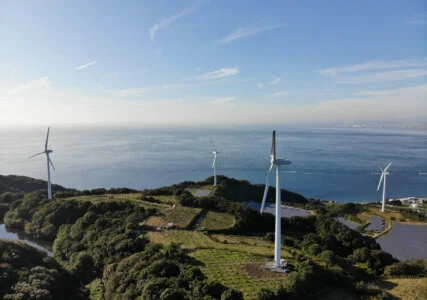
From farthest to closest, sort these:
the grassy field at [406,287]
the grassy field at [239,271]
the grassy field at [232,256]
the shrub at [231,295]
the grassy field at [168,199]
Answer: the grassy field at [168,199] < the grassy field at [232,256] < the grassy field at [239,271] < the grassy field at [406,287] < the shrub at [231,295]

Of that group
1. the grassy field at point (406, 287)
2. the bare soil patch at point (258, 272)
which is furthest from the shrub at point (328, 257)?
the bare soil patch at point (258, 272)

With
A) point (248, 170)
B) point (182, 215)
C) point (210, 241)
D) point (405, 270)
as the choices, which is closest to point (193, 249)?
point (210, 241)

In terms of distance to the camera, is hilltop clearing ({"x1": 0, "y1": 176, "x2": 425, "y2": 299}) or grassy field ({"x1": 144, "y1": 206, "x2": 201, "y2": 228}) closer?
hilltop clearing ({"x1": 0, "y1": 176, "x2": 425, "y2": 299})

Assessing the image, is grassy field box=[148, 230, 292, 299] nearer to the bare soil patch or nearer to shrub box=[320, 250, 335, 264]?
the bare soil patch

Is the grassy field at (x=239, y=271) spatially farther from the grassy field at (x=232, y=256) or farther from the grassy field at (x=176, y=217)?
the grassy field at (x=176, y=217)

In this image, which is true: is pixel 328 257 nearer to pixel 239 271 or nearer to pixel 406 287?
pixel 406 287

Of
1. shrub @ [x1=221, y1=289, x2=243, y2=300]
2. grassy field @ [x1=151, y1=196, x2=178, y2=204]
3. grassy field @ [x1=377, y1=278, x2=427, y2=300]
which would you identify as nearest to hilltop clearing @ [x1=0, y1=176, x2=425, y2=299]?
shrub @ [x1=221, y1=289, x2=243, y2=300]
